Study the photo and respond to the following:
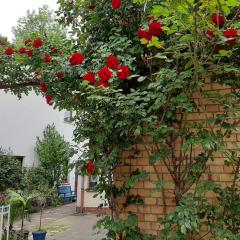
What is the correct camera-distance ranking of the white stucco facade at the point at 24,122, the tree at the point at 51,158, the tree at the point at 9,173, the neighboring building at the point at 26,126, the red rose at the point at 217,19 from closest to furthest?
the red rose at the point at 217,19 → the tree at the point at 9,173 → the neighboring building at the point at 26,126 → the white stucco facade at the point at 24,122 → the tree at the point at 51,158

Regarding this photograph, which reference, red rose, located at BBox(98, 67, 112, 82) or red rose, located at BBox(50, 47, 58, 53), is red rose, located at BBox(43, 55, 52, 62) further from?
red rose, located at BBox(98, 67, 112, 82)

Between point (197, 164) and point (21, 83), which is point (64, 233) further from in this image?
point (197, 164)

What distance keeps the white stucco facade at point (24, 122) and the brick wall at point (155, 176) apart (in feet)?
38.4

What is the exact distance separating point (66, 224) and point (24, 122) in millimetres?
6479

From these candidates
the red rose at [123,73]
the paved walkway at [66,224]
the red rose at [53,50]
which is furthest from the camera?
the paved walkway at [66,224]

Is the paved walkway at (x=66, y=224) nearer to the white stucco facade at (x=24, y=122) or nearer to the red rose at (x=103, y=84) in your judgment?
the white stucco facade at (x=24, y=122)

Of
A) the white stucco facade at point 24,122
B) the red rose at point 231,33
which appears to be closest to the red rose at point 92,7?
the red rose at point 231,33

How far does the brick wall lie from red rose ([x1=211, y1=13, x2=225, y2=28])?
783 mm

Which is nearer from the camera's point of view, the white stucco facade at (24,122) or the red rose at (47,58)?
the red rose at (47,58)

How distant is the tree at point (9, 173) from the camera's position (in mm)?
11992

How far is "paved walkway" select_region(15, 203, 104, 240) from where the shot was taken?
8.83m

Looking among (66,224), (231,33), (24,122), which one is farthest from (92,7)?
(24,122)

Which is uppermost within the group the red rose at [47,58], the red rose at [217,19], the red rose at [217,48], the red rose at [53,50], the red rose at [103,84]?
the red rose at [53,50]

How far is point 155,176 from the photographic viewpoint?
10.8 ft
